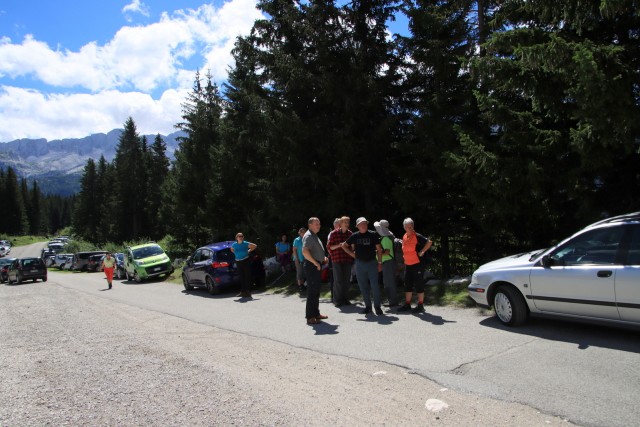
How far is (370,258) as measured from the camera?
29.8 feet

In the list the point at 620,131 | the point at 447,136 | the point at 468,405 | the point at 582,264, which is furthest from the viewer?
the point at 447,136

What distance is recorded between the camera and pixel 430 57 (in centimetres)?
1167

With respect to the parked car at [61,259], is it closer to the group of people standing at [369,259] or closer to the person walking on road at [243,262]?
the person walking on road at [243,262]

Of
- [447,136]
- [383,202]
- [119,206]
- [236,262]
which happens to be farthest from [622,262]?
[119,206]

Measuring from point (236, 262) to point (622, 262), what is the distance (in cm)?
1065

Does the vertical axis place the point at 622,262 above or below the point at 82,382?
above

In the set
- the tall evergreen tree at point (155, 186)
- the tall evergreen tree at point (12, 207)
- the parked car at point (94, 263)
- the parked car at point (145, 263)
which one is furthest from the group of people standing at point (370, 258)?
the tall evergreen tree at point (12, 207)

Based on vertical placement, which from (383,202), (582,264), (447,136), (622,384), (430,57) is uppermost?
(430,57)

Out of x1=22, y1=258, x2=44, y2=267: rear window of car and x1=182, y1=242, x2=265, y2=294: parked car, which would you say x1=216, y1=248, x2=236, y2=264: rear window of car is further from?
x1=22, y1=258, x2=44, y2=267: rear window of car

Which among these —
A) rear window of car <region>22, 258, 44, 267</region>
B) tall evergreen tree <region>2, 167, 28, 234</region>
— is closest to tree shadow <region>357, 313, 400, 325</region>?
rear window of car <region>22, 258, 44, 267</region>

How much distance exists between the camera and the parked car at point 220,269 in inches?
579

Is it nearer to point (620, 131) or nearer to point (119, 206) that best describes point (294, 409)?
point (620, 131)

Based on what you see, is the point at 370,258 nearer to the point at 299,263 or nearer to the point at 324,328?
the point at 324,328

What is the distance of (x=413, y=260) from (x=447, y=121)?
4427 mm
